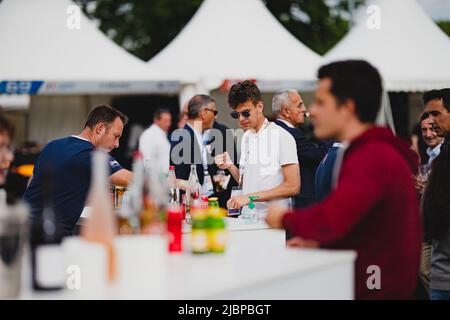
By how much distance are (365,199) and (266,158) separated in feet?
6.61

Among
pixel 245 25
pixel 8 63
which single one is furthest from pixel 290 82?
pixel 8 63

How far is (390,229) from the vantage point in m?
1.72

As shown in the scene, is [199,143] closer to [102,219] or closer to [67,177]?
[67,177]

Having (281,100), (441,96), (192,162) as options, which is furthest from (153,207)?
(192,162)

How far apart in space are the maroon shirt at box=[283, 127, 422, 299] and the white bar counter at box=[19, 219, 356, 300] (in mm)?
71

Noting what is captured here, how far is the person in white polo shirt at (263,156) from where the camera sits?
3.51 m

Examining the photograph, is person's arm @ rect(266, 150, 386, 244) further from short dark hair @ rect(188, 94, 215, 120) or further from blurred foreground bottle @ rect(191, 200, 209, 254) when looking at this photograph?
short dark hair @ rect(188, 94, 215, 120)

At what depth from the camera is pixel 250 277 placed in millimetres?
1623

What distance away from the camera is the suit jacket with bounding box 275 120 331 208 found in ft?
13.2

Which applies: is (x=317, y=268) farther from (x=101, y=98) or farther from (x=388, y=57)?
(x=101, y=98)

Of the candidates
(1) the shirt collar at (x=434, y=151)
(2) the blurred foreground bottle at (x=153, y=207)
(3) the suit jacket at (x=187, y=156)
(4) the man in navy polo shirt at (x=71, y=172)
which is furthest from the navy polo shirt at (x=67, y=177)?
(1) the shirt collar at (x=434, y=151)

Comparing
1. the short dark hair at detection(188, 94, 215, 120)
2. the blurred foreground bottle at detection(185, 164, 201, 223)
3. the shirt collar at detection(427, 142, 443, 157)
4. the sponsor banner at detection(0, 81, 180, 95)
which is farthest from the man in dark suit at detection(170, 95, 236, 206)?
the sponsor banner at detection(0, 81, 180, 95)

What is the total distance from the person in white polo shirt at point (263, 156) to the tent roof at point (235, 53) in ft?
13.6

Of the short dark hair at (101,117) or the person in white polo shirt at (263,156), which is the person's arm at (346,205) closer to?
the person in white polo shirt at (263,156)
